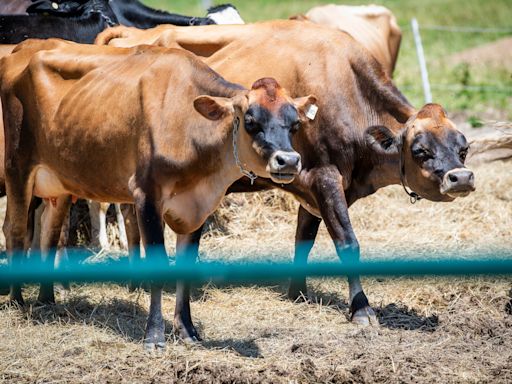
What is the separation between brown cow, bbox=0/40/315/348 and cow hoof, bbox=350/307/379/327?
54.5 inches

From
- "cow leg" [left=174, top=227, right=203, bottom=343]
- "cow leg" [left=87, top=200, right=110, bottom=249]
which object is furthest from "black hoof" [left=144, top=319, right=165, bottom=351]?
"cow leg" [left=87, top=200, right=110, bottom=249]

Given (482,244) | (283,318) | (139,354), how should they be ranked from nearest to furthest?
1. (139,354)
2. (283,318)
3. (482,244)

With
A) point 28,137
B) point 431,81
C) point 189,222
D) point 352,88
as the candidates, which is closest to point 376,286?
point 352,88

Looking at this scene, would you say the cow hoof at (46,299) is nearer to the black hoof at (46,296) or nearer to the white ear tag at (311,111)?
the black hoof at (46,296)

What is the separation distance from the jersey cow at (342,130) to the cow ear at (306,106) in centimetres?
95

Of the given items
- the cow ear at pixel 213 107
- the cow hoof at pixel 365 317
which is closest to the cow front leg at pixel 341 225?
the cow hoof at pixel 365 317

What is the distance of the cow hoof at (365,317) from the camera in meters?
7.09

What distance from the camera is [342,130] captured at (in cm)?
755

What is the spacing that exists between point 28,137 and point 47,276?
4600 mm

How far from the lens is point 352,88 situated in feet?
25.2

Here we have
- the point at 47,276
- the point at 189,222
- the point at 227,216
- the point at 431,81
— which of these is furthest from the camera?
the point at 431,81

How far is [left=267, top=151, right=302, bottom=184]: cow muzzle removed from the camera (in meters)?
5.79

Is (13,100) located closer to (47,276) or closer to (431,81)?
(47,276)

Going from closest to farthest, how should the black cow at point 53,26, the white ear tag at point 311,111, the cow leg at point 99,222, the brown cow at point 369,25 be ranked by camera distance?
the white ear tag at point 311,111 → the cow leg at point 99,222 → the black cow at point 53,26 → the brown cow at point 369,25
